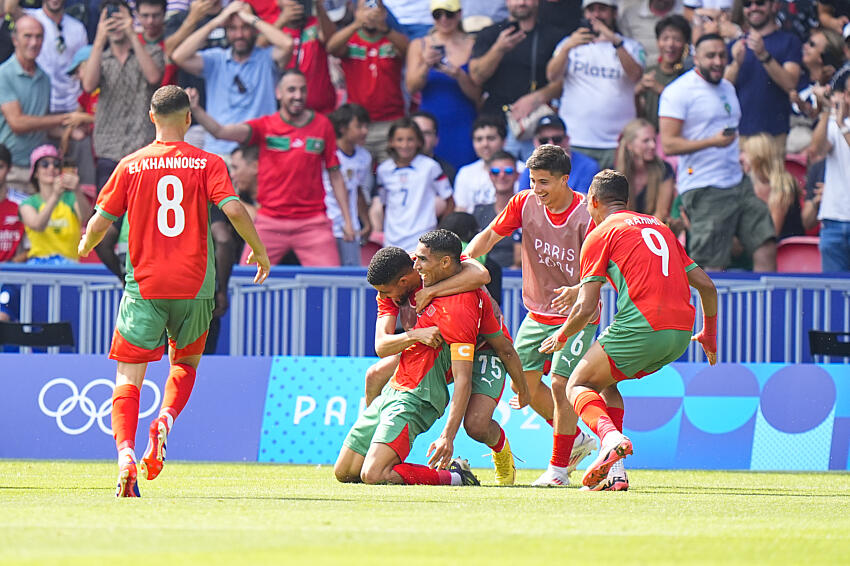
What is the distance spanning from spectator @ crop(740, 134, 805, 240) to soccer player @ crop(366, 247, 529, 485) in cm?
672

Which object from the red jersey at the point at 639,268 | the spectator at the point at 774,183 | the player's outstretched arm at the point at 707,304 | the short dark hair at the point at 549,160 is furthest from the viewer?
the spectator at the point at 774,183

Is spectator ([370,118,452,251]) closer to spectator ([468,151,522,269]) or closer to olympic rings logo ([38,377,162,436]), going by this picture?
spectator ([468,151,522,269])

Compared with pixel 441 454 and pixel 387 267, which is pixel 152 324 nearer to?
pixel 387 267

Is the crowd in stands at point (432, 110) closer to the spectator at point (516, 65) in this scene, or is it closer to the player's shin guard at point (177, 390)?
the spectator at point (516, 65)

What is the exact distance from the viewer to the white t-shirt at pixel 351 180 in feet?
50.2

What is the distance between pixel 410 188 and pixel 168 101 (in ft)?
24.2

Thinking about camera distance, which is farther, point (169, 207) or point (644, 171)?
point (644, 171)

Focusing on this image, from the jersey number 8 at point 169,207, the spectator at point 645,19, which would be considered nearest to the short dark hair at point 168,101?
the jersey number 8 at point 169,207

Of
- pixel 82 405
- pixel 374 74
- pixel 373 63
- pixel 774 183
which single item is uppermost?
pixel 373 63

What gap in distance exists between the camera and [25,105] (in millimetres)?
15727

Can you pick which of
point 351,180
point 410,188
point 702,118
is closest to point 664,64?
point 702,118

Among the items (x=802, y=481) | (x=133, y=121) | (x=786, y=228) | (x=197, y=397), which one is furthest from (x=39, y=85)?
(x=802, y=481)

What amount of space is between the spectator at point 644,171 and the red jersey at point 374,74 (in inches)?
104

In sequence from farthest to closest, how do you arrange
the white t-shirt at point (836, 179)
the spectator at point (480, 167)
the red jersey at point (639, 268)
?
the spectator at point (480, 167)
the white t-shirt at point (836, 179)
the red jersey at point (639, 268)
